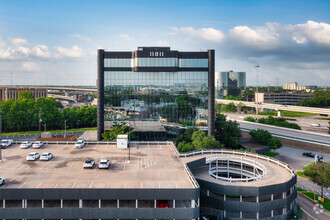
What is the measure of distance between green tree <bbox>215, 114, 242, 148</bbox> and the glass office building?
7031 millimetres

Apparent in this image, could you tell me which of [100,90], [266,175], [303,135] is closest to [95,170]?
[266,175]

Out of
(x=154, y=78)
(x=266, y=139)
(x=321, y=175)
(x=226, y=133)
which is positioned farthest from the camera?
(x=266, y=139)

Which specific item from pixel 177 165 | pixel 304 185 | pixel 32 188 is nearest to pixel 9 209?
pixel 32 188

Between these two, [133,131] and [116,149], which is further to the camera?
[133,131]

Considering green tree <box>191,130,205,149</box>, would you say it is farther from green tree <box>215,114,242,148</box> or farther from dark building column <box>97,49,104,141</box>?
dark building column <box>97,49,104,141</box>

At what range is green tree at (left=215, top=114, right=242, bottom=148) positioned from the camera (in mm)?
75938

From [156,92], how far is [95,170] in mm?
38061

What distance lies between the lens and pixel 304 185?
5494 cm

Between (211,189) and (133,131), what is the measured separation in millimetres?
39089

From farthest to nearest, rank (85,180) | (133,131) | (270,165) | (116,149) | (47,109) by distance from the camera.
Answer: (47,109) < (133,131) < (116,149) < (270,165) < (85,180)

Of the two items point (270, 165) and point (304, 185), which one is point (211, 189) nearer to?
point (270, 165)

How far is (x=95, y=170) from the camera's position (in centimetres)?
3747

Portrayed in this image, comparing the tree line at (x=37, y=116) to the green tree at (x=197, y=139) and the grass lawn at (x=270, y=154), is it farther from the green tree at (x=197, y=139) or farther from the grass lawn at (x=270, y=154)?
the grass lawn at (x=270, y=154)

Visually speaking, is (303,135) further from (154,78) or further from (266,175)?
(266,175)
